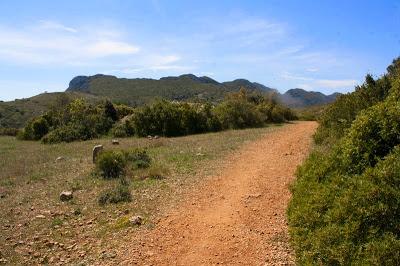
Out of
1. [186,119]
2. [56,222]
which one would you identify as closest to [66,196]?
[56,222]

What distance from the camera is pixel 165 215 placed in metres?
9.14

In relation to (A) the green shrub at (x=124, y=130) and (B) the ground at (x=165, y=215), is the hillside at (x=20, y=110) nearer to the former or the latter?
(A) the green shrub at (x=124, y=130)

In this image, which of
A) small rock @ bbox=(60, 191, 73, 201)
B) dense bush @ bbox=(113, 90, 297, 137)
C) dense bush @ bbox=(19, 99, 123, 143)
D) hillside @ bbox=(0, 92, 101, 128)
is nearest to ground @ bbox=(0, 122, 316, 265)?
small rock @ bbox=(60, 191, 73, 201)

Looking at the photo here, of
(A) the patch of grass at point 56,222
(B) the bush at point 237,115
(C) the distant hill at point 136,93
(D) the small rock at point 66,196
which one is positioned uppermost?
(C) the distant hill at point 136,93

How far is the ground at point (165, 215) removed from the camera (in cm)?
727

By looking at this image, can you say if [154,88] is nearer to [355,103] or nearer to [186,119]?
[186,119]

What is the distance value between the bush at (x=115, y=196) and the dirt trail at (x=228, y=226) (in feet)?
5.10

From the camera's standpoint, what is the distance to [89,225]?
900cm

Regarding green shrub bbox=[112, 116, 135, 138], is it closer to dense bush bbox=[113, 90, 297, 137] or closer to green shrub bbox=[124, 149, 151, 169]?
dense bush bbox=[113, 90, 297, 137]

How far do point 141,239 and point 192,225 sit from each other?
1.05 metres

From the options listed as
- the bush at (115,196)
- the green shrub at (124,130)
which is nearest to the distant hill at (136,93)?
the green shrub at (124,130)

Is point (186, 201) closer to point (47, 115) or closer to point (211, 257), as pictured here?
point (211, 257)

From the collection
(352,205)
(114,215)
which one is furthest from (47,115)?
(352,205)

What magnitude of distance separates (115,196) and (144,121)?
57.1ft
